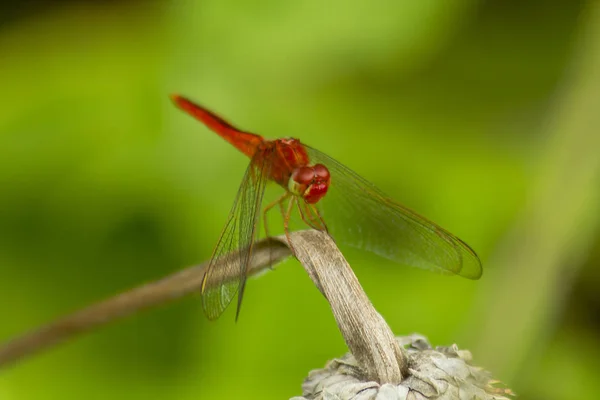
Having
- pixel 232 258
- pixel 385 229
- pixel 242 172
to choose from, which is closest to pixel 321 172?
pixel 385 229

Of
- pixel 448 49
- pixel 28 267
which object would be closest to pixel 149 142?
pixel 28 267

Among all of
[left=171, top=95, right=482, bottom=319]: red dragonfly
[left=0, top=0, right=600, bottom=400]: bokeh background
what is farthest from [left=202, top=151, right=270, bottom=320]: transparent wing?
[left=0, top=0, right=600, bottom=400]: bokeh background

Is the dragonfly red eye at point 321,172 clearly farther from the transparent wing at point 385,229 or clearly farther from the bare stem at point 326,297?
the bare stem at point 326,297

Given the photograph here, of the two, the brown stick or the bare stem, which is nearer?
the bare stem

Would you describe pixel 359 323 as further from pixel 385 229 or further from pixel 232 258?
pixel 385 229

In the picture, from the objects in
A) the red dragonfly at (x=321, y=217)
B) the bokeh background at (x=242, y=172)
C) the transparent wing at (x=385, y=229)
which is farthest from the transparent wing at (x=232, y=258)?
the bokeh background at (x=242, y=172)

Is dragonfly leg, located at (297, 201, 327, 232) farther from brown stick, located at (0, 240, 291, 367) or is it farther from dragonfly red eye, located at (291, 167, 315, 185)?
brown stick, located at (0, 240, 291, 367)
